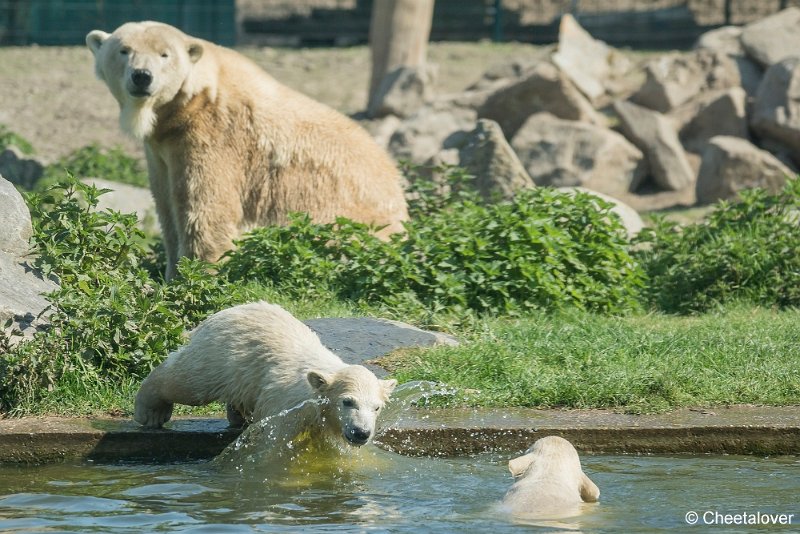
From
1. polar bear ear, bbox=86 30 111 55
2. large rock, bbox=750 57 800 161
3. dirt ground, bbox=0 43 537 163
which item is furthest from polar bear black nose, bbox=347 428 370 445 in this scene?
dirt ground, bbox=0 43 537 163

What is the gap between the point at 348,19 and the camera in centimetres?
2117

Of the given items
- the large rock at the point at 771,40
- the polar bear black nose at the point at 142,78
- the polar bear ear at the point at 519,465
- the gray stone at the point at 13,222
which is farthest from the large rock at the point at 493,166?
the large rock at the point at 771,40

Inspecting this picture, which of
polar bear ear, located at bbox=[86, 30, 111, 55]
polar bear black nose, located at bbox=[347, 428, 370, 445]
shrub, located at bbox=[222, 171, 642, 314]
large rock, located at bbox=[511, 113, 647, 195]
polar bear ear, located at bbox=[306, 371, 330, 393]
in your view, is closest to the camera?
polar bear black nose, located at bbox=[347, 428, 370, 445]

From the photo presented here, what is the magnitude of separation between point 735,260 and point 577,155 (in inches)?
209

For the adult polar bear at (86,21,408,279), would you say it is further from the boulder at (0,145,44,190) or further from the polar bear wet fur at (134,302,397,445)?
the boulder at (0,145,44,190)

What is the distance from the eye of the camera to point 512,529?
434 cm

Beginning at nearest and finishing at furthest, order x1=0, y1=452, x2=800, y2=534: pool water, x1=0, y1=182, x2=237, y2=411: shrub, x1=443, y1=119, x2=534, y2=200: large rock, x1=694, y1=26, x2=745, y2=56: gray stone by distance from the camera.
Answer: x1=0, y1=452, x2=800, y2=534: pool water → x1=0, y1=182, x2=237, y2=411: shrub → x1=443, y1=119, x2=534, y2=200: large rock → x1=694, y1=26, x2=745, y2=56: gray stone

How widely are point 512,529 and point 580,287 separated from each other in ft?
12.7

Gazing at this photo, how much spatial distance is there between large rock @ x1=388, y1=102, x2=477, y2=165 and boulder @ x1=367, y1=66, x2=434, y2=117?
939 mm

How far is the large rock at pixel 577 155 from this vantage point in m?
13.6

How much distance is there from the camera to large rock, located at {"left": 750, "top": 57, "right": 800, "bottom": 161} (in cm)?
1384

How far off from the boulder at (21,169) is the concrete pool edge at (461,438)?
736cm

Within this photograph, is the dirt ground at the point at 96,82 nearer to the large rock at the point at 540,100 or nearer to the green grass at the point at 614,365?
the large rock at the point at 540,100

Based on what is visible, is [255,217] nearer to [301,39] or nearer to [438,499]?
[438,499]
